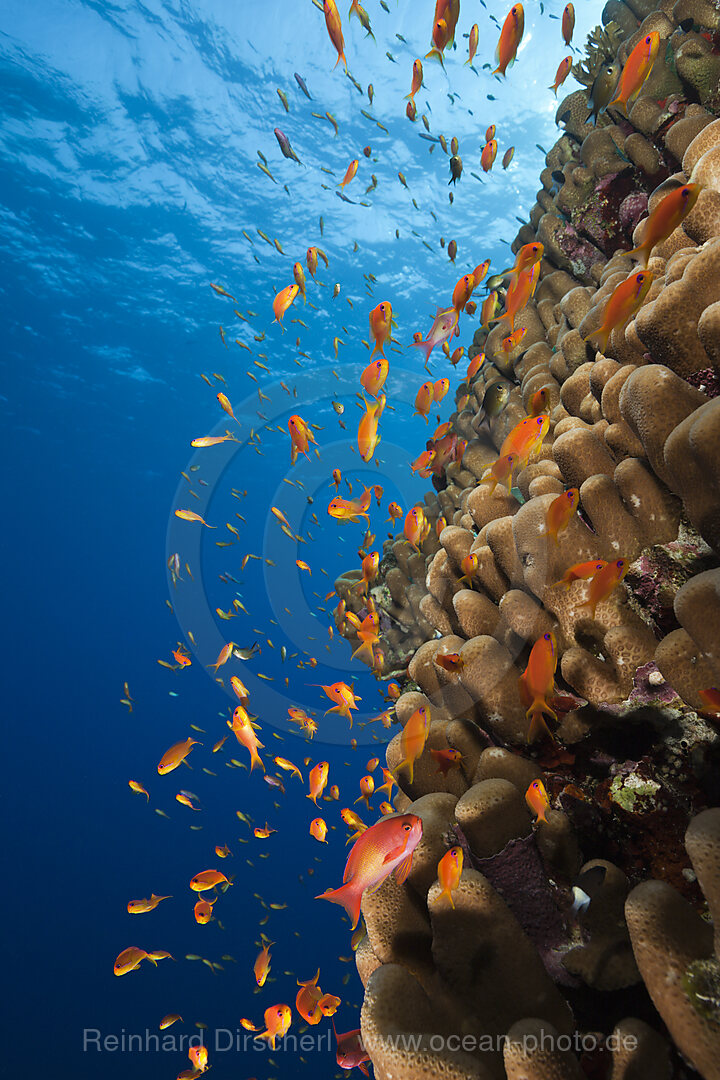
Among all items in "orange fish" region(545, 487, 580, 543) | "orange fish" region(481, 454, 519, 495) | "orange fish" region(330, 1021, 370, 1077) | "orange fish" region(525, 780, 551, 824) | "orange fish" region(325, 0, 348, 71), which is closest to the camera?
"orange fish" region(525, 780, 551, 824)

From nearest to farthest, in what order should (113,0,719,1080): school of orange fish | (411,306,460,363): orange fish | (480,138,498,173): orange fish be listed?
(113,0,719,1080): school of orange fish, (411,306,460,363): orange fish, (480,138,498,173): orange fish

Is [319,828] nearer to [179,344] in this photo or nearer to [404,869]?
[404,869]

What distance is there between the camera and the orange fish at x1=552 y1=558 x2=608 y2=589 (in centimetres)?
195

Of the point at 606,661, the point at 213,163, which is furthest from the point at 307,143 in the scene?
the point at 606,661

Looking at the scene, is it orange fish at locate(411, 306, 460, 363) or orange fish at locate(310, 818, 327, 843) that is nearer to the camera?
orange fish at locate(411, 306, 460, 363)

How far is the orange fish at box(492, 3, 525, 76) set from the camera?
338 cm

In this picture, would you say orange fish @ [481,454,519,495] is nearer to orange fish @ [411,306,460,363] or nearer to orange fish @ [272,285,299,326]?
orange fish @ [411,306,460,363]

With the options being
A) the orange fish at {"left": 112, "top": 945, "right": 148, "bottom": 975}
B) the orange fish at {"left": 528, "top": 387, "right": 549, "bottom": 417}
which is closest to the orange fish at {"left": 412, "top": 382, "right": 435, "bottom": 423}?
the orange fish at {"left": 528, "top": 387, "right": 549, "bottom": 417}

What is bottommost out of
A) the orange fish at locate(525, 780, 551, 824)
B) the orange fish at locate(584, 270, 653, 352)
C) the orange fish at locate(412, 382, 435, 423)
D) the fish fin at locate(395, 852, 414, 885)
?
the fish fin at locate(395, 852, 414, 885)

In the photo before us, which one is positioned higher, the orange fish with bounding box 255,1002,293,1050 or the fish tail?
the fish tail

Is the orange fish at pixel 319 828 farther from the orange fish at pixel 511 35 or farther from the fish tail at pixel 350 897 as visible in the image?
the orange fish at pixel 511 35

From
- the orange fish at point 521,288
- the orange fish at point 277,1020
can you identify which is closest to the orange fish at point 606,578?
the orange fish at point 521,288

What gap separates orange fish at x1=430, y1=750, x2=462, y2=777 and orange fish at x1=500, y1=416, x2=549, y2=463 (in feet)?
5.39

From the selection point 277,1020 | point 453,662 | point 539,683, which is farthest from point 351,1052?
point 539,683
